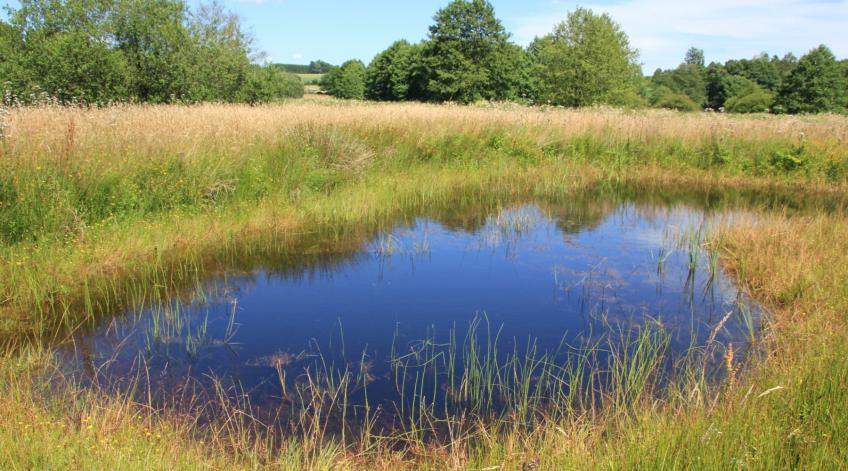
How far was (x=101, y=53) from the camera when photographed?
54.5 ft

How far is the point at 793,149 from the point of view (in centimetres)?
1341

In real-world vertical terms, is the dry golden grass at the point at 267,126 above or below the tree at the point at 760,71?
below

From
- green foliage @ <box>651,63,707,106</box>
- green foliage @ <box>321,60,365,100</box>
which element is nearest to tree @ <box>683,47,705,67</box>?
green foliage @ <box>651,63,707,106</box>

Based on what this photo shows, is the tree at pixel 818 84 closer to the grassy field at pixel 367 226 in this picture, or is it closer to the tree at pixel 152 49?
the grassy field at pixel 367 226

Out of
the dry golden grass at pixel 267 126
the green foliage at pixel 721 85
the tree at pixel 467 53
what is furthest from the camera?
the green foliage at pixel 721 85

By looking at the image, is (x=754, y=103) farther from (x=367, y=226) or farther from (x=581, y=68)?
(x=367, y=226)

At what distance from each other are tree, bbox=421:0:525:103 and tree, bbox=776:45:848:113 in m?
26.2

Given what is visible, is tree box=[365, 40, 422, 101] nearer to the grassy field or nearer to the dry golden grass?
the dry golden grass

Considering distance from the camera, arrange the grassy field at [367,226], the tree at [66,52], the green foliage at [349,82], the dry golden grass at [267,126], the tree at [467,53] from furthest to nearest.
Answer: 1. the green foliage at [349,82]
2. the tree at [467,53]
3. the tree at [66,52]
4. the dry golden grass at [267,126]
5. the grassy field at [367,226]

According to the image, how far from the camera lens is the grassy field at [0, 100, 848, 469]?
291cm

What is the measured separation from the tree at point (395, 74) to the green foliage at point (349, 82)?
2.60 meters

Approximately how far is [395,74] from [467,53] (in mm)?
15764

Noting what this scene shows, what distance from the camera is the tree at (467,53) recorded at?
42781mm

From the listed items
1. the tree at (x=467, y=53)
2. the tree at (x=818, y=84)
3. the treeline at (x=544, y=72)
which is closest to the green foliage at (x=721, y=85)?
the treeline at (x=544, y=72)
